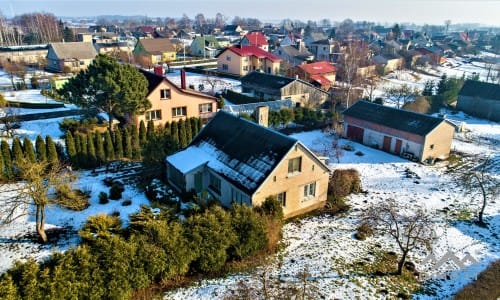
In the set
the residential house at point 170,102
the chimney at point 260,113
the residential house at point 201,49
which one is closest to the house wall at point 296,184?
the chimney at point 260,113

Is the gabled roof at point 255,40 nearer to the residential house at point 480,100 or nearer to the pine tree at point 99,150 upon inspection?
the residential house at point 480,100

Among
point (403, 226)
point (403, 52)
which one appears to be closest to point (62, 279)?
point (403, 226)

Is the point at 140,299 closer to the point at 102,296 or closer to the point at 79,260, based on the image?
the point at 102,296

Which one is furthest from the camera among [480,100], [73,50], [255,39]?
[255,39]

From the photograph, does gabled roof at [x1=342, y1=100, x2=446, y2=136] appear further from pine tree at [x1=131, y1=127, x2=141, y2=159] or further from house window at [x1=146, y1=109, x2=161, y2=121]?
pine tree at [x1=131, y1=127, x2=141, y2=159]

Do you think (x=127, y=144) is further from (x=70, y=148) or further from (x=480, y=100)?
(x=480, y=100)

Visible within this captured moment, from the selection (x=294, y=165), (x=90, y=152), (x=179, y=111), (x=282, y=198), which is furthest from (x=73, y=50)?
(x=282, y=198)

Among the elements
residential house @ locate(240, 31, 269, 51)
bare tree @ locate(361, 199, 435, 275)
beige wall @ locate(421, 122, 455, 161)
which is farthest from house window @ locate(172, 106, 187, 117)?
residential house @ locate(240, 31, 269, 51)
